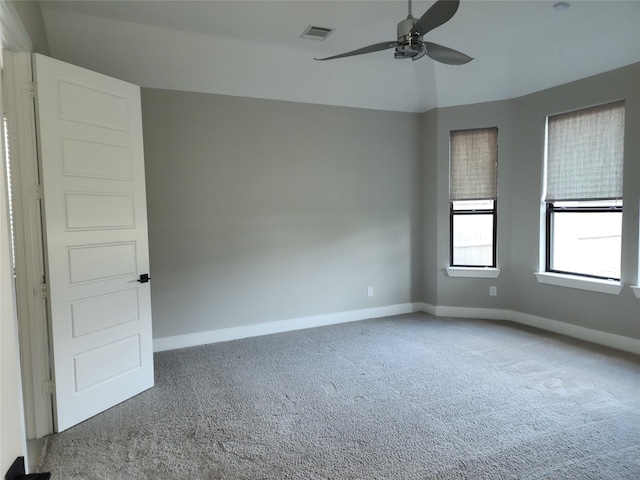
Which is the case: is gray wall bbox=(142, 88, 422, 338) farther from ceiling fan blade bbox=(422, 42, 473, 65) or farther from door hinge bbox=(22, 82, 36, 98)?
ceiling fan blade bbox=(422, 42, 473, 65)

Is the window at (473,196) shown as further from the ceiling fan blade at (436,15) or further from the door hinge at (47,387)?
the door hinge at (47,387)

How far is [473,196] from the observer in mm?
5129

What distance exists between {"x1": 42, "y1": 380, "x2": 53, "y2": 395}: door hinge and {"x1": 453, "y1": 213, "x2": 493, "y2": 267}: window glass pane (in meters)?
4.46

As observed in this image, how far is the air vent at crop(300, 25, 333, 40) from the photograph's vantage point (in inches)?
141

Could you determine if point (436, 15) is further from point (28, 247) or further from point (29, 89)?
point (28, 247)

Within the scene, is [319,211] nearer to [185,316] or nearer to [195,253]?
[195,253]

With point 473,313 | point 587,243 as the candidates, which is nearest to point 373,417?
point 473,313

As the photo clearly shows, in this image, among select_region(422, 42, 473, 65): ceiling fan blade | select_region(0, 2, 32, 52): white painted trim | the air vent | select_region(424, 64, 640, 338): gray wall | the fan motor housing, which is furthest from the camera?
select_region(424, 64, 640, 338): gray wall

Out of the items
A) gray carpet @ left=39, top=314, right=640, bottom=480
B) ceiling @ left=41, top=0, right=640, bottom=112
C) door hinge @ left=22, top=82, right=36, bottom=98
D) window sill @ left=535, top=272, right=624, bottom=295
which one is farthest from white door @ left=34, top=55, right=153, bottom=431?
window sill @ left=535, top=272, right=624, bottom=295

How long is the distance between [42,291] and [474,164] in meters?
4.67

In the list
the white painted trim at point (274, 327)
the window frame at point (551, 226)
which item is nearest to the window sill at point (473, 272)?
the window frame at point (551, 226)

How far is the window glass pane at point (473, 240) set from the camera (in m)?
5.16

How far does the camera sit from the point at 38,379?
8.59 ft

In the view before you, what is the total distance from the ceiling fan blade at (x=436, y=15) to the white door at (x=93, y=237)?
7.15 ft
